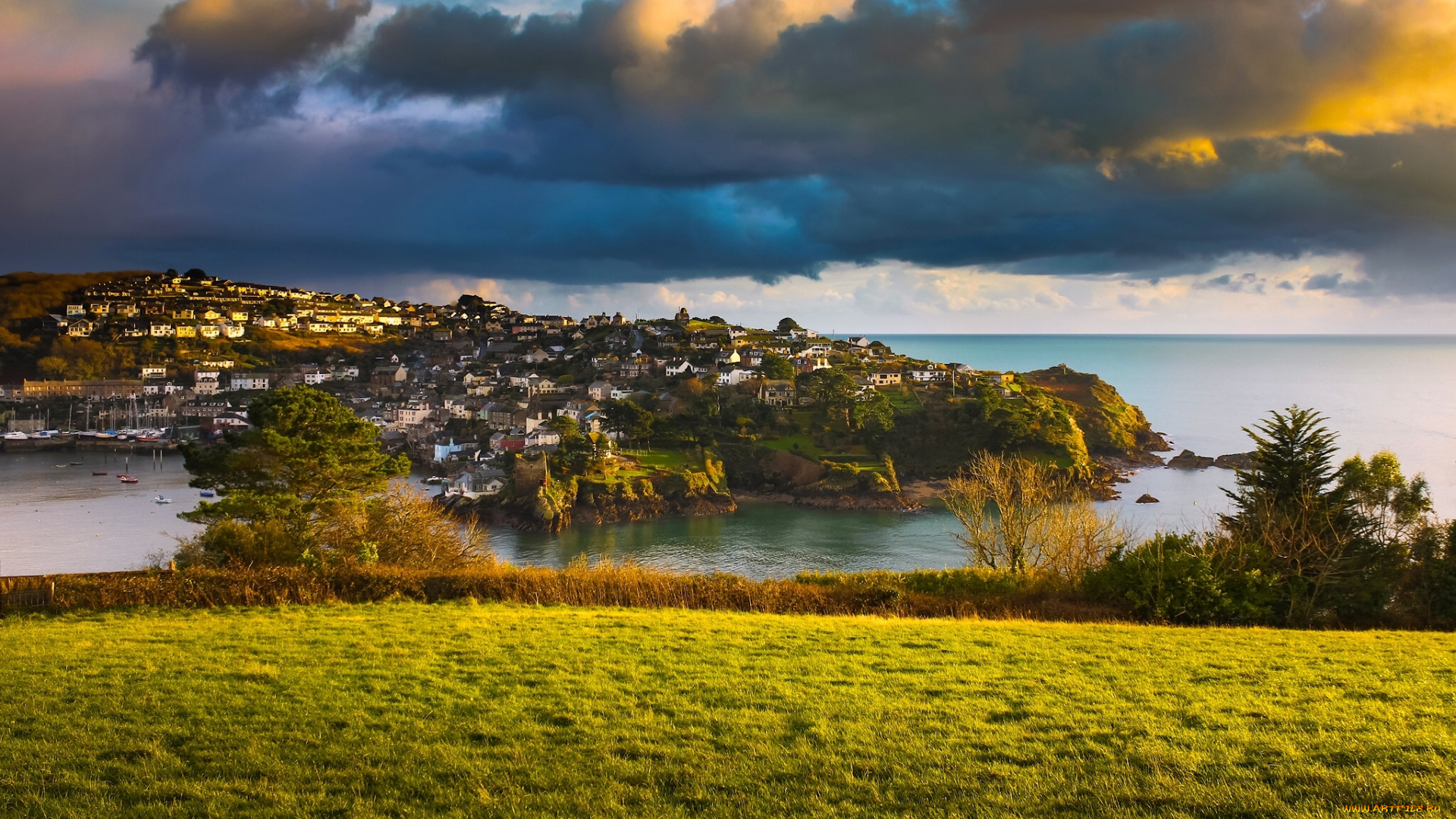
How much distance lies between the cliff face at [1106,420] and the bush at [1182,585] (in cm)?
5636

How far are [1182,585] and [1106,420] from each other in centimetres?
6469

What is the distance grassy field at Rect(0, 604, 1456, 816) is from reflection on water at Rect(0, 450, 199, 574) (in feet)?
112

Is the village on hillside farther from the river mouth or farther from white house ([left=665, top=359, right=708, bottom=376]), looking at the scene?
the river mouth

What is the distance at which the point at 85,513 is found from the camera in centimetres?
4872

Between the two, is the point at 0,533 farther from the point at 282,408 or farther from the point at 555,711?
the point at 555,711

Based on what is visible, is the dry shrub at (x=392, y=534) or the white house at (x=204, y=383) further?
the white house at (x=204, y=383)

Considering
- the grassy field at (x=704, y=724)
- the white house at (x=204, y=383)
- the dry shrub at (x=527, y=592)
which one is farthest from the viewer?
the white house at (x=204, y=383)

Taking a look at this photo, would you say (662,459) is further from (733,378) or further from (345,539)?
(345,539)

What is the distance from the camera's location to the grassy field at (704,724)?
18.2 feet

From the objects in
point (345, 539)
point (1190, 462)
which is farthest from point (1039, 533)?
point (1190, 462)

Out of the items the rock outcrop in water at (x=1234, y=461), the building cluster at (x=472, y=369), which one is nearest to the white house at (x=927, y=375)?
the building cluster at (x=472, y=369)

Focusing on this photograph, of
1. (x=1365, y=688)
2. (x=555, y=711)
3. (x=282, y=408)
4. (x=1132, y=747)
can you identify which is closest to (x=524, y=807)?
(x=555, y=711)

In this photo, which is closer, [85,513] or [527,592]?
[527,592]

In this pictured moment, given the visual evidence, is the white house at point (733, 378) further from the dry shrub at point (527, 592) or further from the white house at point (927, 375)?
the dry shrub at point (527, 592)
